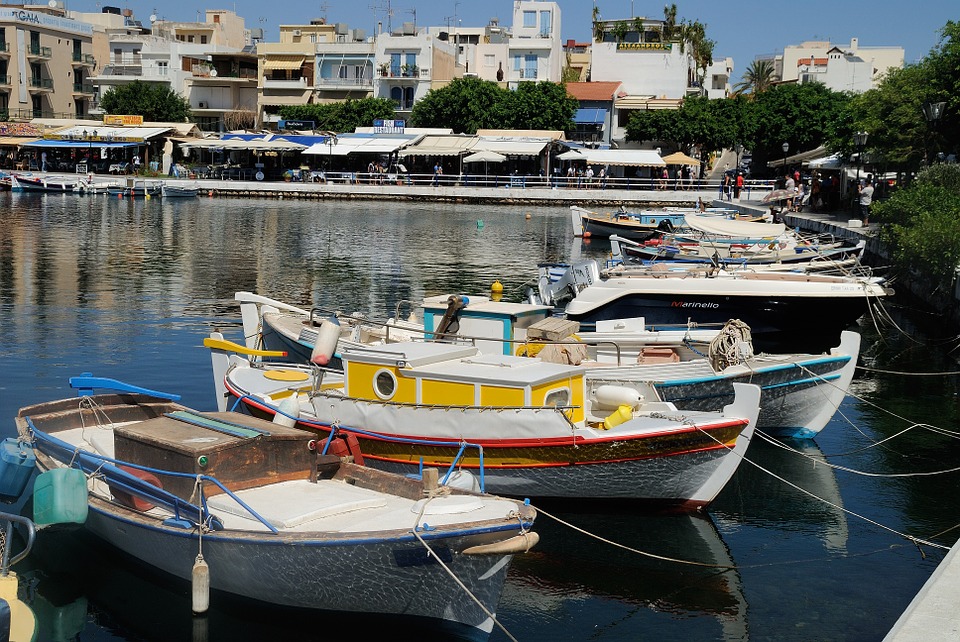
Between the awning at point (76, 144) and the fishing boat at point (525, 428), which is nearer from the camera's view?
the fishing boat at point (525, 428)

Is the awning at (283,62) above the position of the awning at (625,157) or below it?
above

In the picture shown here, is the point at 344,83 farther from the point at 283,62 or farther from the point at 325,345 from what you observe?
the point at 325,345

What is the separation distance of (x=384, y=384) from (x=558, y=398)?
2.14m

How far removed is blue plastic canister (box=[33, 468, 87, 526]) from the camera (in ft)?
31.9

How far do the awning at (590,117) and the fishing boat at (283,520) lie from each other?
70503 millimetres

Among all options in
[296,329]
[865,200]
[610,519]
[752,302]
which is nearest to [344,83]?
[865,200]

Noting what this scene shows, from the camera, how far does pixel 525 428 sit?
11.9 m

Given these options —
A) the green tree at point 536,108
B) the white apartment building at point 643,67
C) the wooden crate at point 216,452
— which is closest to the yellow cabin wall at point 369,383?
the wooden crate at point 216,452

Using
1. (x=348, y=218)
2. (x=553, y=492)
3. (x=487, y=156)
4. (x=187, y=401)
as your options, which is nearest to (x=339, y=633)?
(x=553, y=492)

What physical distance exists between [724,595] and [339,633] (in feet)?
13.5

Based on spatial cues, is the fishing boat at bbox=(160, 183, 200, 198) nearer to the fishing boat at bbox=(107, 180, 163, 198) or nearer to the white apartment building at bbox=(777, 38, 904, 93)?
the fishing boat at bbox=(107, 180, 163, 198)

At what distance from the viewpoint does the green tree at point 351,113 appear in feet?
263

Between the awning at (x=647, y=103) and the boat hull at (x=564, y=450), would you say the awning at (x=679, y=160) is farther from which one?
the boat hull at (x=564, y=450)

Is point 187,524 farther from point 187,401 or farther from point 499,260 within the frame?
point 499,260
